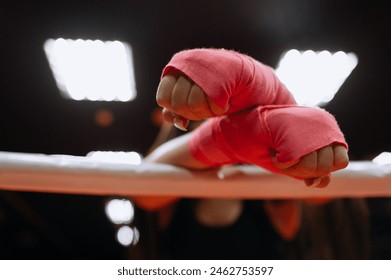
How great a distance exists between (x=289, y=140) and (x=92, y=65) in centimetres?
96

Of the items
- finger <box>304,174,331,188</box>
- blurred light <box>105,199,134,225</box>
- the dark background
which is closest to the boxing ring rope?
finger <box>304,174,331,188</box>

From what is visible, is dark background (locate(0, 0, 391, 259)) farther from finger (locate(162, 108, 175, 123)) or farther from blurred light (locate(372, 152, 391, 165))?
finger (locate(162, 108, 175, 123))

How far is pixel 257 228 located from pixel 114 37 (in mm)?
705

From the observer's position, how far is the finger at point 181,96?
0.35 meters

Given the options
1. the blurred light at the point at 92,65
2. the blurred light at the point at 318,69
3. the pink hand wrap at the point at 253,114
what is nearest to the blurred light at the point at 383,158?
the blurred light at the point at 318,69

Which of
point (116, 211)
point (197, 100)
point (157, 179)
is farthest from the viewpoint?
point (116, 211)

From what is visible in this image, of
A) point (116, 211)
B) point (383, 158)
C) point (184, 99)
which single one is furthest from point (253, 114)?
point (383, 158)

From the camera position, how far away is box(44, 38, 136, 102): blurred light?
3.96 feet

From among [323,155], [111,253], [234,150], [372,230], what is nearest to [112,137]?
[111,253]

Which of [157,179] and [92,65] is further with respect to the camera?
[92,65]

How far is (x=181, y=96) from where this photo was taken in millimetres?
351

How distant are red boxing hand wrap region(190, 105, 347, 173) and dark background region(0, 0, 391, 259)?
1.46 feet

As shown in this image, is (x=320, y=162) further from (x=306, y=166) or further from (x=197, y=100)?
(x=197, y=100)
